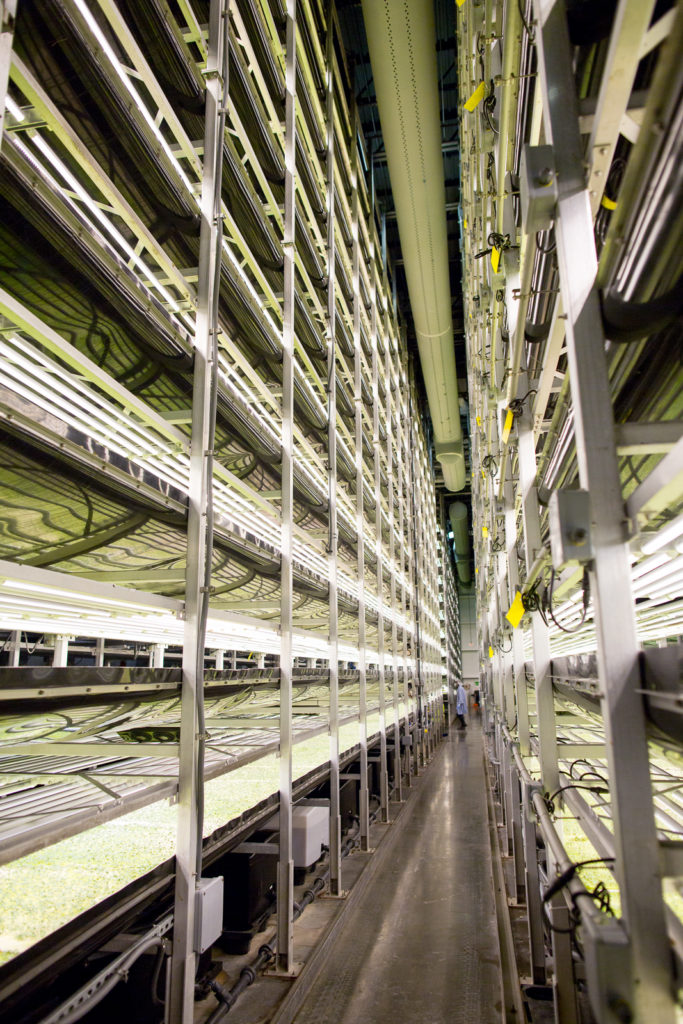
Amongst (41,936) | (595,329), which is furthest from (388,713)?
Answer: (595,329)

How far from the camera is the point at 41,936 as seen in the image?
1394 millimetres

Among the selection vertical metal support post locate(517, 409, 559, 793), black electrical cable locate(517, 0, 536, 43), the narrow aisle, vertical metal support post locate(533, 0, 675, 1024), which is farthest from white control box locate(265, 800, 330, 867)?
black electrical cable locate(517, 0, 536, 43)

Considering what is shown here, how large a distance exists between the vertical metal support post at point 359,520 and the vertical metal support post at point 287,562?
1727mm

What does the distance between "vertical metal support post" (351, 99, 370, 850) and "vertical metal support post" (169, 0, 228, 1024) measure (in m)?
2.74

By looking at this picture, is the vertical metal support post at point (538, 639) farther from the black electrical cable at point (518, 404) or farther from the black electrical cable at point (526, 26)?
the black electrical cable at point (526, 26)

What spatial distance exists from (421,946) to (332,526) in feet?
7.42

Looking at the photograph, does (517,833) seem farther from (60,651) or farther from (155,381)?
(60,651)

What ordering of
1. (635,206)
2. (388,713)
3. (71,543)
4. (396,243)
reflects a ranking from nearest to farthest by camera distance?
(635,206) < (71,543) < (388,713) < (396,243)

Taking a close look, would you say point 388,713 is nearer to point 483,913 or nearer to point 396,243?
point 483,913

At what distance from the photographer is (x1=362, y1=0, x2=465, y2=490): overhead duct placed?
459 cm

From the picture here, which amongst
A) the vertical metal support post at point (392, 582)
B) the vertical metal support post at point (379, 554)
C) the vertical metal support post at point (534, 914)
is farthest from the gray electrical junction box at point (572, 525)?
the vertical metal support post at point (392, 582)

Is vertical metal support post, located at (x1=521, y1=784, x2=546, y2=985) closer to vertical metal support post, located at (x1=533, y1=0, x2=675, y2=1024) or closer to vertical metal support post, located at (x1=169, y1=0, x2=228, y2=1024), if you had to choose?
vertical metal support post, located at (x1=169, y1=0, x2=228, y2=1024)

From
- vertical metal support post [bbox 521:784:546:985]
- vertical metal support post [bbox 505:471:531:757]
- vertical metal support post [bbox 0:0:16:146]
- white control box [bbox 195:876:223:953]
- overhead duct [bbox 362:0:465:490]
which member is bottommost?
vertical metal support post [bbox 521:784:546:985]

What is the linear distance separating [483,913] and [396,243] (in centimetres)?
899
